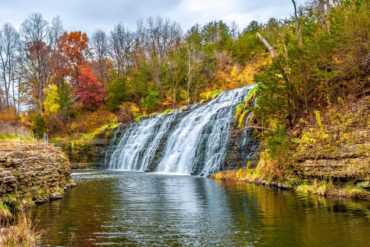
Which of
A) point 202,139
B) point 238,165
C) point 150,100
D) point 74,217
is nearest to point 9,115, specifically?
point 150,100

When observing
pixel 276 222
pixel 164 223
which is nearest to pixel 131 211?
pixel 164 223

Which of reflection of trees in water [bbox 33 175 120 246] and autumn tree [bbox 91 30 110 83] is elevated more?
autumn tree [bbox 91 30 110 83]

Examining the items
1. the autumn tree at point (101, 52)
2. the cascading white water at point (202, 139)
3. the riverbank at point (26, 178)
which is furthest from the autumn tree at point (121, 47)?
the riverbank at point (26, 178)

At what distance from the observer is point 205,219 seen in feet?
39.2

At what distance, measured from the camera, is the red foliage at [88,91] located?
5475cm

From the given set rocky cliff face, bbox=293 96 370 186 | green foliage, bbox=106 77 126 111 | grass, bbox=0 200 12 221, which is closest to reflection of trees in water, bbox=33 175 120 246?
grass, bbox=0 200 12 221

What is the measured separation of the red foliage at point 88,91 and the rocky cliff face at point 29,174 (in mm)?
36107

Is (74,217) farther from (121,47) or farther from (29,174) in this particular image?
(121,47)

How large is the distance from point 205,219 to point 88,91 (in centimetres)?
4558

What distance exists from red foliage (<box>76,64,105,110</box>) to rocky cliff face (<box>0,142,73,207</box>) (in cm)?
3611

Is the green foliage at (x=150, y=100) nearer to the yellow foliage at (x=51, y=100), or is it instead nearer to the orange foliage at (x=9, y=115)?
the yellow foliage at (x=51, y=100)

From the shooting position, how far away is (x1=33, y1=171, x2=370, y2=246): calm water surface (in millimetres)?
9484

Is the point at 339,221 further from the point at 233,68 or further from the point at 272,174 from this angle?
the point at 233,68

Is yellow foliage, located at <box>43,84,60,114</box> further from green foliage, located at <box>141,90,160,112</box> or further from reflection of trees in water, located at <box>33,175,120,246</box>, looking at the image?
reflection of trees in water, located at <box>33,175,120,246</box>
